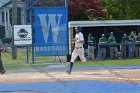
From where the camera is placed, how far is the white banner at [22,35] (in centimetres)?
2612

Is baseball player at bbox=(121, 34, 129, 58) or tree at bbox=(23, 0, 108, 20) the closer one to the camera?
baseball player at bbox=(121, 34, 129, 58)

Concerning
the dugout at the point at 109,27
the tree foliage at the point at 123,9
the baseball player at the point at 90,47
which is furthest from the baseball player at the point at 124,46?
the tree foliage at the point at 123,9

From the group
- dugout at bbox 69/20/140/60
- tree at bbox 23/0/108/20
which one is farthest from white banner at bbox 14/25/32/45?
tree at bbox 23/0/108/20

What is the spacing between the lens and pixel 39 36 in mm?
26422

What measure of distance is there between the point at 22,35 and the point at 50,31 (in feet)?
5.43

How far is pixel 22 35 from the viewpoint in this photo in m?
26.2

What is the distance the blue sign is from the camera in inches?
1036

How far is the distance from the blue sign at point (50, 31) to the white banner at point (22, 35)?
→ 477 mm

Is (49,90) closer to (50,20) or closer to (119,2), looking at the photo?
(50,20)

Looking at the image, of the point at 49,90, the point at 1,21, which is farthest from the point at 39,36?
the point at 1,21

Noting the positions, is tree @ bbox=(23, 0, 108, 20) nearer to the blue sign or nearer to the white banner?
the blue sign

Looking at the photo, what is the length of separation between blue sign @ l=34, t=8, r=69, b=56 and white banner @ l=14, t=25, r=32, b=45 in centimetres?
48

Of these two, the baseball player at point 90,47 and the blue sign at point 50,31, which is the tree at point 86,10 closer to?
the baseball player at point 90,47

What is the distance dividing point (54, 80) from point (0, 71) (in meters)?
2.95
